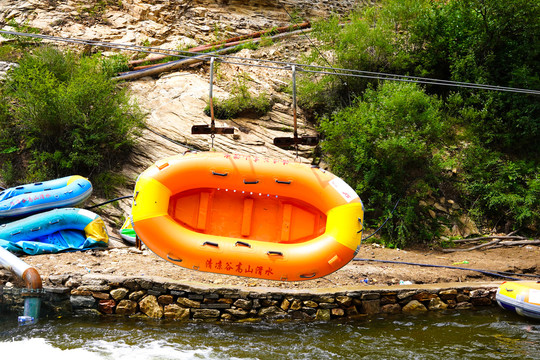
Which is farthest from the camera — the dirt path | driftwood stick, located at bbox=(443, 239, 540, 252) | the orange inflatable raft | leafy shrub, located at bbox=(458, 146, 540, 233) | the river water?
leafy shrub, located at bbox=(458, 146, 540, 233)

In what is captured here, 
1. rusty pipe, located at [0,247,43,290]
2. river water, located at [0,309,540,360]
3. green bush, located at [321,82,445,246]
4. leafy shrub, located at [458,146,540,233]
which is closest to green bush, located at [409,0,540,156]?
leafy shrub, located at [458,146,540,233]

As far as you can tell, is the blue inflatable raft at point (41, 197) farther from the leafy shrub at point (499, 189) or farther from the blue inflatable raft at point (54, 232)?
the leafy shrub at point (499, 189)

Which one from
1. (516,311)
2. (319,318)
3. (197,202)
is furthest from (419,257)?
(197,202)

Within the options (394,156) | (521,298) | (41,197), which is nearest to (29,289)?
(41,197)

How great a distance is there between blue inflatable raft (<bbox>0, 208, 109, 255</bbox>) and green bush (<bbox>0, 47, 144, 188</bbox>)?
5.78ft

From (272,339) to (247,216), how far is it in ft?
4.31

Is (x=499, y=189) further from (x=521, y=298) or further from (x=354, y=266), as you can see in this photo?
(x=354, y=266)

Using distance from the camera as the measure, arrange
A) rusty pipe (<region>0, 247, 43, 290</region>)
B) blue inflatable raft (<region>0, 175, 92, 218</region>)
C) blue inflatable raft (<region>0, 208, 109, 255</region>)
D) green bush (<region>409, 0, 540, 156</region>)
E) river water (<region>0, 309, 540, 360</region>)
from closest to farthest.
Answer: river water (<region>0, 309, 540, 360</region>) → rusty pipe (<region>0, 247, 43, 290</region>) → blue inflatable raft (<region>0, 208, 109, 255</region>) → blue inflatable raft (<region>0, 175, 92, 218</region>) → green bush (<region>409, 0, 540, 156</region>)

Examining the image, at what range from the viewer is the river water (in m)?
4.30

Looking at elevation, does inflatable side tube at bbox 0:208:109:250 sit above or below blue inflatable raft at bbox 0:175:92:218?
below

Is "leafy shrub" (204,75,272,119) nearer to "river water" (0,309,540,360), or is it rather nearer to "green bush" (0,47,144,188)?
"green bush" (0,47,144,188)

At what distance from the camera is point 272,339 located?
4715 millimetres

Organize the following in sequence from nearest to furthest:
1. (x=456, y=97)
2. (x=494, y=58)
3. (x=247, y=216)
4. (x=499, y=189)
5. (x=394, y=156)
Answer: (x=247, y=216), (x=394, y=156), (x=499, y=189), (x=456, y=97), (x=494, y=58)

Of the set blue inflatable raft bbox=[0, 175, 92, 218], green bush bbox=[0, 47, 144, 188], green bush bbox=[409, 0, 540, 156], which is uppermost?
green bush bbox=[409, 0, 540, 156]
